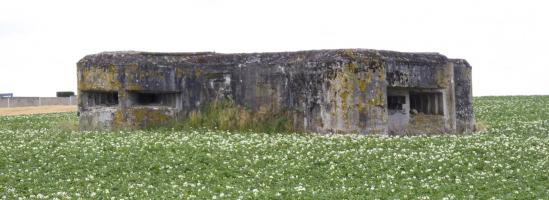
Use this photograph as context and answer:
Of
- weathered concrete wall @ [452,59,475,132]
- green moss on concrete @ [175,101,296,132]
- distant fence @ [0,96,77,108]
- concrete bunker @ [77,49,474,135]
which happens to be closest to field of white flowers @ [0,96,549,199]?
green moss on concrete @ [175,101,296,132]

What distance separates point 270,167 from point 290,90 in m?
7.13

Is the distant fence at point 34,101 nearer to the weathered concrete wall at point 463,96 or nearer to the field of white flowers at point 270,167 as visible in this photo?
the field of white flowers at point 270,167

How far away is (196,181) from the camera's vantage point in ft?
52.4

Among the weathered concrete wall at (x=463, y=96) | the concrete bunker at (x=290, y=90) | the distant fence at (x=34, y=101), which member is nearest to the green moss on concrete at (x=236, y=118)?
the concrete bunker at (x=290, y=90)

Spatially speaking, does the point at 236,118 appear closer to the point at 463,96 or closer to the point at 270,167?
the point at 270,167

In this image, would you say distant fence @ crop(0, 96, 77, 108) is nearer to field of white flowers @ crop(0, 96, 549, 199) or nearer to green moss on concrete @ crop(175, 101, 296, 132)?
green moss on concrete @ crop(175, 101, 296, 132)

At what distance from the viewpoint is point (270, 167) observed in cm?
1714

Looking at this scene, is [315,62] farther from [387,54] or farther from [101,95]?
[101,95]

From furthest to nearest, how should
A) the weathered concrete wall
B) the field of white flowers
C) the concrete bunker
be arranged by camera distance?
the weathered concrete wall
the concrete bunker
the field of white flowers

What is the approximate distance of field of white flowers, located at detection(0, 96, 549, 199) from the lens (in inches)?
578

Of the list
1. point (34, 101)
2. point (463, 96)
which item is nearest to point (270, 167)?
point (463, 96)

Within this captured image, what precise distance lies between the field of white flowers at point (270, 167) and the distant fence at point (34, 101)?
152 feet

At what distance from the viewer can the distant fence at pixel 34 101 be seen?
67.1m

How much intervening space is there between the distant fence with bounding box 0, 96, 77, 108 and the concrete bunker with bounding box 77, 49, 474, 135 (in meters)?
42.9
